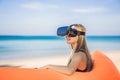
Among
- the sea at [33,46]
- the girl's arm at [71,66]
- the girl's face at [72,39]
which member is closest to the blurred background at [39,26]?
the sea at [33,46]

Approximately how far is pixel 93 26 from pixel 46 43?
0.40 metres

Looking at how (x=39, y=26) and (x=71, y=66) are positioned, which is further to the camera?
(x=39, y=26)

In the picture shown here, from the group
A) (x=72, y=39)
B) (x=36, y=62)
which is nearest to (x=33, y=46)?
(x=36, y=62)

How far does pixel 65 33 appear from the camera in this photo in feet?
4.98

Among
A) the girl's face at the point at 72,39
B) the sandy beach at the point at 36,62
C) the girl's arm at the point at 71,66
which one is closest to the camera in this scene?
the girl's arm at the point at 71,66

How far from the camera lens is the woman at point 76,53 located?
1.44m

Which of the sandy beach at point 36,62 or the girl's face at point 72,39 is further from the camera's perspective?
the sandy beach at point 36,62

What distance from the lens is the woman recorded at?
1442 millimetres

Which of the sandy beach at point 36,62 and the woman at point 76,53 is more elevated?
the woman at point 76,53

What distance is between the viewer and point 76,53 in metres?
1.49

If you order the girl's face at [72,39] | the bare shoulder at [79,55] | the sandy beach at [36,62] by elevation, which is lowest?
the sandy beach at [36,62]

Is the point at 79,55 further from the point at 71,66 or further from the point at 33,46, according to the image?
the point at 33,46

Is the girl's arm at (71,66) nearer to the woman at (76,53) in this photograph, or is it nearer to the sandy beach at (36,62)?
the woman at (76,53)

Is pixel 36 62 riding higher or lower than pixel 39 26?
lower
